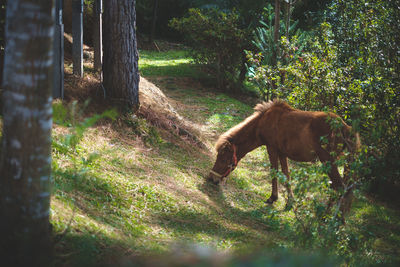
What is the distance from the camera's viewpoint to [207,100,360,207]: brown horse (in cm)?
666

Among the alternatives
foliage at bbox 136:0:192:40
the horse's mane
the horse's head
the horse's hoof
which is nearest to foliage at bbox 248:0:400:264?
the horse's hoof

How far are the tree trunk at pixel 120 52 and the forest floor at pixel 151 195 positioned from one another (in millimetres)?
375

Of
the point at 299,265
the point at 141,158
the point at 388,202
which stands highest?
the point at 299,265

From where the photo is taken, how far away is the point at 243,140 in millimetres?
7535

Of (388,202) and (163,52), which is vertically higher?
(163,52)

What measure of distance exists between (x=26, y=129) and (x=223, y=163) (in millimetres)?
4903

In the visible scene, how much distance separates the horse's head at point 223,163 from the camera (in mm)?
7332

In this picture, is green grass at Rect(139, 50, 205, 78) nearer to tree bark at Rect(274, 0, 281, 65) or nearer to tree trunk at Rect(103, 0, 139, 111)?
tree bark at Rect(274, 0, 281, 65)

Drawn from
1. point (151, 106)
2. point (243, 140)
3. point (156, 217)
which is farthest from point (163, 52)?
point (156, 217)

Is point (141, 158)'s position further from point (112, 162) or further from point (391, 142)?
point (391, 142)

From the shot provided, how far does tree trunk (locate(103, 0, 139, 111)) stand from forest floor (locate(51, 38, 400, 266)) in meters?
0.38

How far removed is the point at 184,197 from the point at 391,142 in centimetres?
431

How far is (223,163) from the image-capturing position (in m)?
7.36

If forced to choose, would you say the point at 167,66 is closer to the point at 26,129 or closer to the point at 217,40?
the point at 217,40
